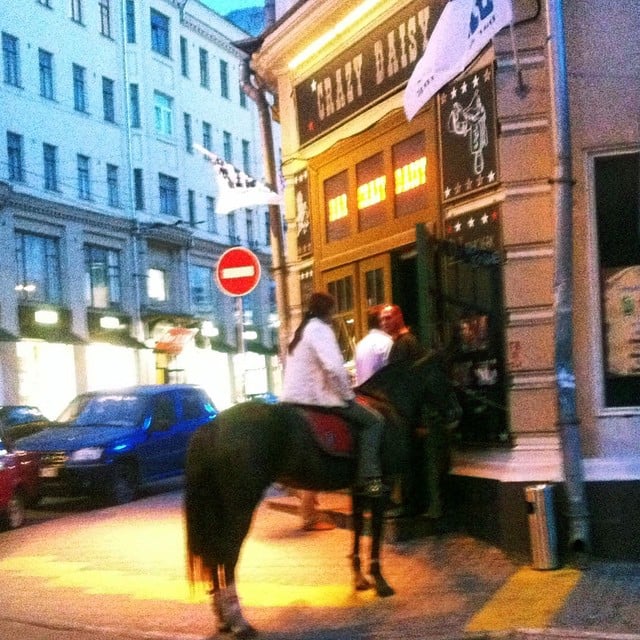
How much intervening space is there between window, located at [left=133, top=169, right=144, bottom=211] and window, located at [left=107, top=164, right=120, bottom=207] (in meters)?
1.39

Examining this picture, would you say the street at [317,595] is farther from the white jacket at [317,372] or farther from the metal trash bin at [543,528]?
the white jacket at [317,372]

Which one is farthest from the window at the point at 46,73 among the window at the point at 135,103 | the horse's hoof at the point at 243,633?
the horse's hoof at the point at 243,633

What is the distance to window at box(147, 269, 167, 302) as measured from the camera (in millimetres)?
43778

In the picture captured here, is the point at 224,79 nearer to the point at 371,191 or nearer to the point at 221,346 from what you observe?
the point at 221,346

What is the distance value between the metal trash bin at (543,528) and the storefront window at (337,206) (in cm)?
490

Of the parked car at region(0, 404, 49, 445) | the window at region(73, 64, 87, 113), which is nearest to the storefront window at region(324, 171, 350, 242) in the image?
the parked car at region(0, 404, 49, 445)

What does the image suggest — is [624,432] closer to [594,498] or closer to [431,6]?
[594,498]

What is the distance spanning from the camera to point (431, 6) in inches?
396

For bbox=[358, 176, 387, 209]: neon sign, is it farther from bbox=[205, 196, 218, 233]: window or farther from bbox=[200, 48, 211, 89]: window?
bbox=[200, 48, 211, 89]: window

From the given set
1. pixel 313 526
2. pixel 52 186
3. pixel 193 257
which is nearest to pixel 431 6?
pixel 313 526

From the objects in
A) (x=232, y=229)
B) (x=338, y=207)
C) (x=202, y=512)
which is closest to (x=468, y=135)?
(x=338, y=207)

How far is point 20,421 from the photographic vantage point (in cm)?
2406

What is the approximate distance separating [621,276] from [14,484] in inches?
314

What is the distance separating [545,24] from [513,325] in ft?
7.67
